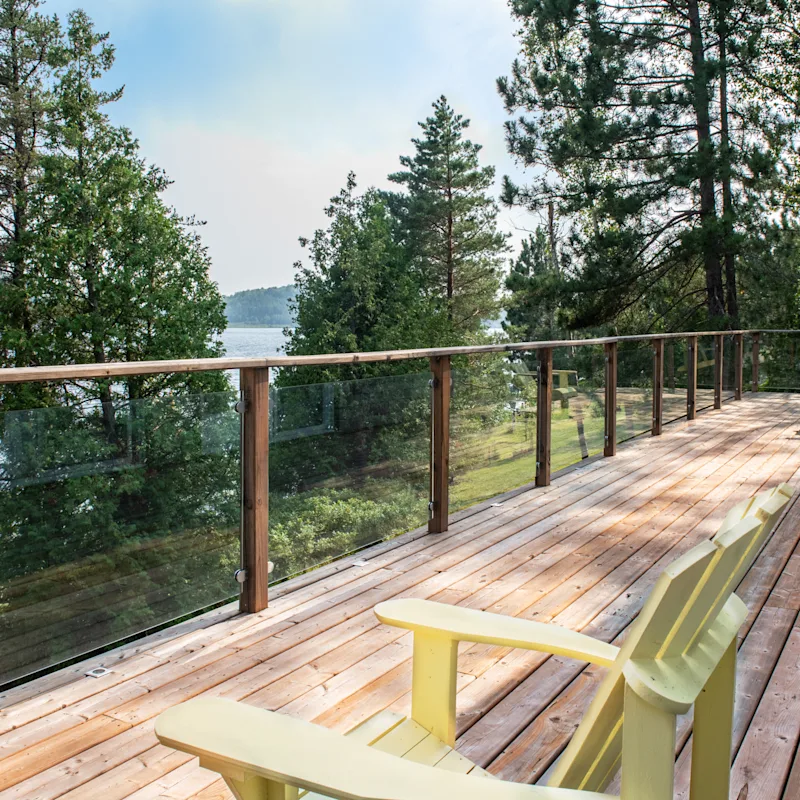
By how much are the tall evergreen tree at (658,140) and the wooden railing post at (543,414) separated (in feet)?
40.8

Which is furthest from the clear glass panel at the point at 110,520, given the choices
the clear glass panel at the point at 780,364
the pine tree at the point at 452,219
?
the pine tree at the point at 452,219

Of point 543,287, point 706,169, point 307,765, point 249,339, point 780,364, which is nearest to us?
point 307,765

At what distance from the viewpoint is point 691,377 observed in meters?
8.47

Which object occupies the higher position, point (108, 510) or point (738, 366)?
point (738, 366)

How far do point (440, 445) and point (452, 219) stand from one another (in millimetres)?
29522

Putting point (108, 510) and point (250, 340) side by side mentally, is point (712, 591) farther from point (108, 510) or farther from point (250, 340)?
point (250, 340)

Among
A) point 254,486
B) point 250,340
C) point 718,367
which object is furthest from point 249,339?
point 254,486

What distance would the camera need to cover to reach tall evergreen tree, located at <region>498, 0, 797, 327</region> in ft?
53.7

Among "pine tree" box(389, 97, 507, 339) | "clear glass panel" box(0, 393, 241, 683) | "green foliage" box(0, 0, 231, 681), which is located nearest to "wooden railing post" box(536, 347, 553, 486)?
"green foliage" box(0, 0, 231, 681)

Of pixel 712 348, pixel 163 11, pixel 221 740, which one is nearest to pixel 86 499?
pixel 221 740

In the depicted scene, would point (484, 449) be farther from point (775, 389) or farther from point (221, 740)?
point (775, 389)

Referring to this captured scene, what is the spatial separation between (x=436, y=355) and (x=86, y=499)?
1.95 meters

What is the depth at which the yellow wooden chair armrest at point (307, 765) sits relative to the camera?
3.04 ft

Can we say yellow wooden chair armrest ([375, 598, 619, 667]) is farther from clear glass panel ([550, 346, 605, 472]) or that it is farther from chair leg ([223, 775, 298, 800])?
clear glass panel ([550, 346, 605, 472])
